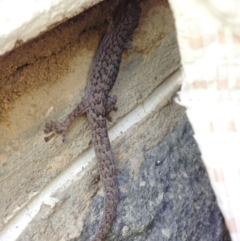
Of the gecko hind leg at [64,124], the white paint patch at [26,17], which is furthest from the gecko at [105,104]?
the white paint patch at [26,17]

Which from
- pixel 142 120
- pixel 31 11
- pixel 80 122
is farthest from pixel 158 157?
pixel 31 11

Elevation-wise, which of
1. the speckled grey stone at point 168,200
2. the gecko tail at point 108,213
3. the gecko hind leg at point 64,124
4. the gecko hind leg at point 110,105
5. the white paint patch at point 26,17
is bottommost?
the speckled grey stone at point 168,200

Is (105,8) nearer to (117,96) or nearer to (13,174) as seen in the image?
(117,96)

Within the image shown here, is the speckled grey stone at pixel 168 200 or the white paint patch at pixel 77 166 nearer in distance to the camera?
the white paint patch at pixel 77 166

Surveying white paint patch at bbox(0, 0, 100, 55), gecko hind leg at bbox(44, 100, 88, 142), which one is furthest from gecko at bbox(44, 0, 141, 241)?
white paint patch at bbox(0, 0, 100, 55)

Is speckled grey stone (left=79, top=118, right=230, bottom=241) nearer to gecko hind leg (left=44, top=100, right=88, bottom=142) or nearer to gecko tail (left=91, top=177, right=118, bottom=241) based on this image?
gecko tail (left=91, top=177, right=118, bottom=241)

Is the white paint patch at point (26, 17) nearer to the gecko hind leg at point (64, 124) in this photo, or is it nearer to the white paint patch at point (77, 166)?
the gecko hind leg at point (64, 124)

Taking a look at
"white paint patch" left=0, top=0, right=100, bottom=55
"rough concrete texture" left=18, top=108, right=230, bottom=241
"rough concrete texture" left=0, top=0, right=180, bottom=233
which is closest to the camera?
"white paint patch" left=0, top=0, right=100, bottom=55
